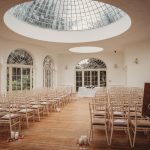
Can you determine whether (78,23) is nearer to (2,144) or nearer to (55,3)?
(55,3)

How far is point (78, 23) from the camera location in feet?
50.9

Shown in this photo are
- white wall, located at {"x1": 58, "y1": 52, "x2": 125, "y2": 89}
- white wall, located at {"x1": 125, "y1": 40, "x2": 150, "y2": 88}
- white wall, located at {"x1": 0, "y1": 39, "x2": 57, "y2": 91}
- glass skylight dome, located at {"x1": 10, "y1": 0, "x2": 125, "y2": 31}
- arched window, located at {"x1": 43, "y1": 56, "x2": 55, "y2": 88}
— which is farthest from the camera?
white wall, located at {"x1": 58, "y1": 52, "x2": 125, "y2": 89}

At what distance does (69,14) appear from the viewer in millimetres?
15547

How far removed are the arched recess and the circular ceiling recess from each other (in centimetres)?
613

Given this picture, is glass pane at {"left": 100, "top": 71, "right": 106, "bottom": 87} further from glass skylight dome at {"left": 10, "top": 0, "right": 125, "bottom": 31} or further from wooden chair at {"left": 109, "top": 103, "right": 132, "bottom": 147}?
wooden chair at {"left": 109, "top": 103, "right": 132, "bottom": 147}

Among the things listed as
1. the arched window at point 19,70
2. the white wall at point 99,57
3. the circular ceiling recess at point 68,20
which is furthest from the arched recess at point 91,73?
the arched window at point 19,70

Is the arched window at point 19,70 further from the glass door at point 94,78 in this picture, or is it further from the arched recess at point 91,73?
the glass door at point 94,78

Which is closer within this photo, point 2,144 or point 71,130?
point 2,144

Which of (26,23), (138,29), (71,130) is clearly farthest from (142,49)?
(71,130)

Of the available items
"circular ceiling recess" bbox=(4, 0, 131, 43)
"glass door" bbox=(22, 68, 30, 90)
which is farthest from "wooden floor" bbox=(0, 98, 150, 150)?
"glass door" bbox=(22, 68, 30, 90)

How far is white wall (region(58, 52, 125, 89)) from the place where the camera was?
19.9m

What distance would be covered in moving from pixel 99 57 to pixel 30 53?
25.0 ft

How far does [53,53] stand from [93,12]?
19.5 ft

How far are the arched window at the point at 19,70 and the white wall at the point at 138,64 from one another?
7676 mm
